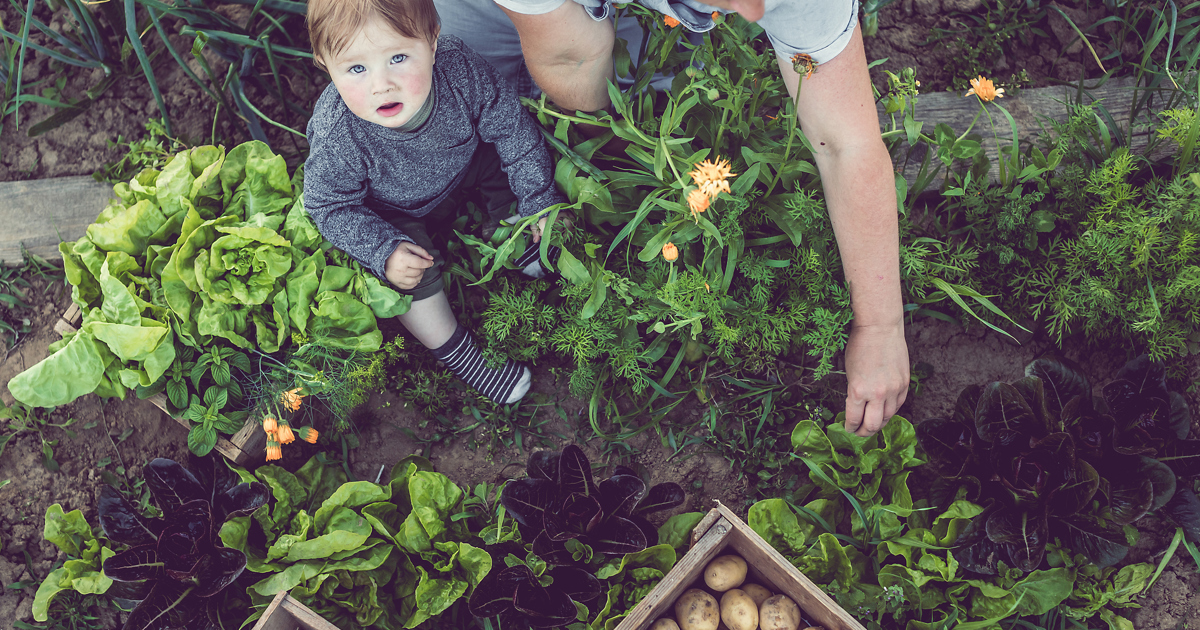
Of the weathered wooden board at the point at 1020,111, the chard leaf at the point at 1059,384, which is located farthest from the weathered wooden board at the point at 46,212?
the chard leaf at the point at 1059,384

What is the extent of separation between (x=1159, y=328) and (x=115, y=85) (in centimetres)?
319

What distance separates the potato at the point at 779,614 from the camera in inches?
68.4

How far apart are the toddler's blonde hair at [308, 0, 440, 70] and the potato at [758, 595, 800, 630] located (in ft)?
5.28

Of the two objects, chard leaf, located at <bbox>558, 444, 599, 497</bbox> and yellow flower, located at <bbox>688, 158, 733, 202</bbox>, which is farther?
chard leaf, located at <bbox>558, 444, 599, 497</bbox>

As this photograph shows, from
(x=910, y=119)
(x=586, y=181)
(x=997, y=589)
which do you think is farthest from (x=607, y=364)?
(x=997, y=589)

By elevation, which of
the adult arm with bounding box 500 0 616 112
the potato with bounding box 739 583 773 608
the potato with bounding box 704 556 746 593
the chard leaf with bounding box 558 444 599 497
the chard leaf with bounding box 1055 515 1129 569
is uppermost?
the adult arm with bounding box 500 0 616 112

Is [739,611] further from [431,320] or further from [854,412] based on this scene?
[431,320]

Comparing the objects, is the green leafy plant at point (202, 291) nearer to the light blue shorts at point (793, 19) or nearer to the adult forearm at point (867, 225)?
the light blue shorts at point (793, 19)

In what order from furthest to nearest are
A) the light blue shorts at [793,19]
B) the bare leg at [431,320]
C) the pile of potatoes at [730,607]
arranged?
the bare leg at [431,320] < the pile of potatoes at [730,607] < the light blue shorts at [793,19]

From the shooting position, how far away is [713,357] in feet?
6.66

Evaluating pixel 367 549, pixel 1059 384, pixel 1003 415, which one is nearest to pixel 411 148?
pixel 367 549

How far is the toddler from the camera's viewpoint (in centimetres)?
149

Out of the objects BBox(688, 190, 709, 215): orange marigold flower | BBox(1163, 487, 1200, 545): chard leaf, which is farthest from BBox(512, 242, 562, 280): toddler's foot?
BBox(1163, 487, 1200, 545): chard leaf

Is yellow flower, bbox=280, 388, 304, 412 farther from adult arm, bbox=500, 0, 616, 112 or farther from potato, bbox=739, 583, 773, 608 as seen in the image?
potato, bbox=739, 583, 773, 608
